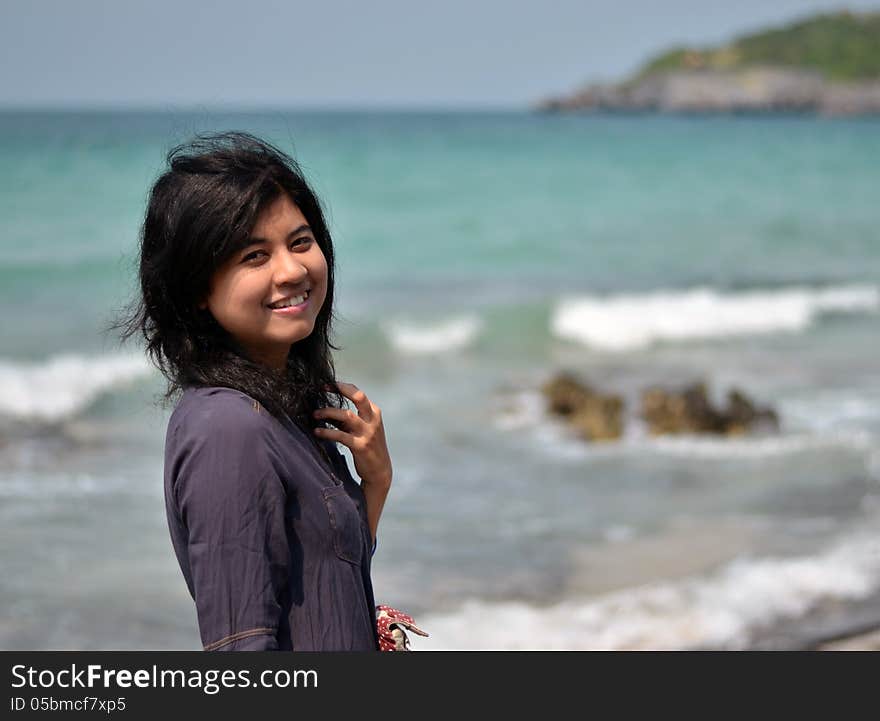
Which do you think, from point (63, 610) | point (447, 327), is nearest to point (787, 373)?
point (447, 327)

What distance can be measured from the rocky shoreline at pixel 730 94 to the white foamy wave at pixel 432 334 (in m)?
102

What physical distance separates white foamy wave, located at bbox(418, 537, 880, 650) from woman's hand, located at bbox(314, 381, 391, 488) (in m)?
4.10

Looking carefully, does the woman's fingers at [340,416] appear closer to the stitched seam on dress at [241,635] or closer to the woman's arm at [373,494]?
the woman's arm at [373,494]

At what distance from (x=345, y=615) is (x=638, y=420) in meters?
9.58

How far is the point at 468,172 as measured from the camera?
40.6 m

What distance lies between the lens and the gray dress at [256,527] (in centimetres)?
188

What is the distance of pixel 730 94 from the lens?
123375 millimetres

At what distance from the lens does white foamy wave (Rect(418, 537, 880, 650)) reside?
247 inches

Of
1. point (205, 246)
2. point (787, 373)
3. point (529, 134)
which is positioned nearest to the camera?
point (205, 246)

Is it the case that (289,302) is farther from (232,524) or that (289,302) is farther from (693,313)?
(693,313)

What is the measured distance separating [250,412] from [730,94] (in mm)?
128360

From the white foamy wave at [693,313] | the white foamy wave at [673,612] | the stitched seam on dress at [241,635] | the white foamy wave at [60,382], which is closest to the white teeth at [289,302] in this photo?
the stitched seam on dress at [241,635]

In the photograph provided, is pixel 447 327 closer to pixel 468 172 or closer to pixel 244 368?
→ pixel 244 368

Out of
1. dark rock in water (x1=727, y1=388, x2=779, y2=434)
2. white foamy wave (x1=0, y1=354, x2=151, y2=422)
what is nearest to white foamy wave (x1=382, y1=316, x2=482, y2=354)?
white foamy wave (x1=0, y1=354, x2=151, y2=422)
